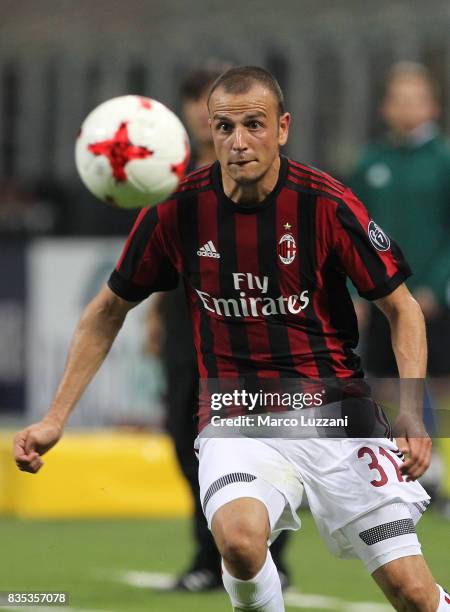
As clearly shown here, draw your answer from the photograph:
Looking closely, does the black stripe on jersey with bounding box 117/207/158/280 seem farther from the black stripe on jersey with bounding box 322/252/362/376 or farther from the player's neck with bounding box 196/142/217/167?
the player's neck with bounding box 196/142/217/167

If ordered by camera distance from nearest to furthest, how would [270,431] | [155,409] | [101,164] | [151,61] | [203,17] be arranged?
[270,431] → [101,164] → [155,409] → [151,61] → [203,17]

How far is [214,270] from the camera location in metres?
4.73

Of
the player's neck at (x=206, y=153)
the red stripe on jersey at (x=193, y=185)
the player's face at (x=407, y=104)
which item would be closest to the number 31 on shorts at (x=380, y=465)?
the red stripe on jersey at (x=193, y=185)

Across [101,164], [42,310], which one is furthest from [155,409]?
[101,164]

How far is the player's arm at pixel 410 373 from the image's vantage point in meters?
4.41

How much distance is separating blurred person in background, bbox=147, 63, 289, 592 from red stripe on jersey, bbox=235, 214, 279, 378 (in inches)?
71.0

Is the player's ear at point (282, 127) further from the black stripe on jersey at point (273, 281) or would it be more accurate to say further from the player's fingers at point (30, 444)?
the player's fingers at point (30, 444)

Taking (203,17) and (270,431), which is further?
(203,17)

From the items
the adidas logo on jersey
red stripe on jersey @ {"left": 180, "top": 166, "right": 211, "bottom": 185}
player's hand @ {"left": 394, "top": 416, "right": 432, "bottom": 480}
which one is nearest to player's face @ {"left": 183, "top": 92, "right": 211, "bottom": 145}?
red stripe on jersey @ {"left": 180, "top": 166, "right": 211, "bottom": 185}

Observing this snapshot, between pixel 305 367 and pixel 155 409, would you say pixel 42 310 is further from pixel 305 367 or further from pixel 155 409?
pixel 305 367

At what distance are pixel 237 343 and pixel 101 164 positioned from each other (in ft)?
2.50

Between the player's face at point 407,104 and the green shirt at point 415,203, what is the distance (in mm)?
155

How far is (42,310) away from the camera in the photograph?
11867 mm

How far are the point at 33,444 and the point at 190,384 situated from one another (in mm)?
2290
